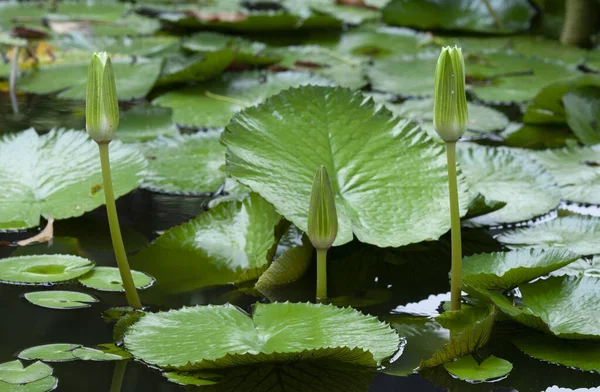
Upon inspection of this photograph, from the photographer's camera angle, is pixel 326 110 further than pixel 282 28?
No

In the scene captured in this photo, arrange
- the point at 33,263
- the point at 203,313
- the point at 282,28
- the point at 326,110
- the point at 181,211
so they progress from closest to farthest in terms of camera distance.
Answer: the point at 203,313
the point at 33,263
the point at 326,110
the point at 181,211
the point at 282,28

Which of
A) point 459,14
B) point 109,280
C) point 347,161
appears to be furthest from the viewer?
point 459,14

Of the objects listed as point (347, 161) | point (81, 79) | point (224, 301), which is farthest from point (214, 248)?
point (81, 79)

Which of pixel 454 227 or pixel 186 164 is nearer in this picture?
pixel 454 227

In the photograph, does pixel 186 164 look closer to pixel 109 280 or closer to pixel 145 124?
pixel 145 124

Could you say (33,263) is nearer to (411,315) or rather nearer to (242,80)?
(411,315)

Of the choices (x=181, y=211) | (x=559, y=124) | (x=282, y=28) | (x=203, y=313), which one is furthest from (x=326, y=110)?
(x=282, y=28)
